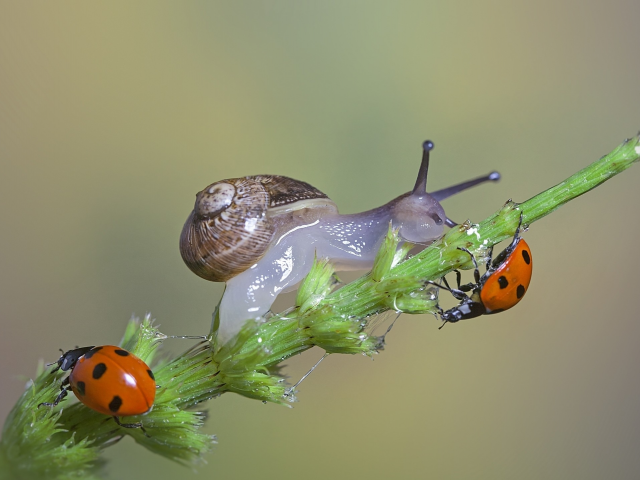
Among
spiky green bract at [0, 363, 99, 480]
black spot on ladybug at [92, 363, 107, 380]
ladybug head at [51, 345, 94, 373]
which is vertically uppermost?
ladybug head at [51, 345, 94, 373]

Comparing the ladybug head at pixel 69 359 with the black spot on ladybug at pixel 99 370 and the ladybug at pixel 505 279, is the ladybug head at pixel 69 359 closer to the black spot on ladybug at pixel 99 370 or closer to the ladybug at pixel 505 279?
the black spot on ladybug at pixel 99 370

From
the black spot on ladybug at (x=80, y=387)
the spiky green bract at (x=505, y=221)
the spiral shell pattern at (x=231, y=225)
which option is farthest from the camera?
the spiral shell pattern at (x=231, y=225)

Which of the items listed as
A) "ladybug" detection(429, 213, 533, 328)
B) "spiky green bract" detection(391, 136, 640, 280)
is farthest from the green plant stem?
"ladybug" detection(429, 213, 533, 328)

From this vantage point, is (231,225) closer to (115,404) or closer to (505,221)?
(115,404)

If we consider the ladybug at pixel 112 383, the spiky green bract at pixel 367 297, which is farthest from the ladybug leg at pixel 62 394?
the spiky green bract at pixel 367 297

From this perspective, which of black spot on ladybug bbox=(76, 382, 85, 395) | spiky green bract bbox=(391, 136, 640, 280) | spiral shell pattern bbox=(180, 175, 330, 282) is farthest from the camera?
spiral shell pattern bbox=(180, 175, 330, 282)

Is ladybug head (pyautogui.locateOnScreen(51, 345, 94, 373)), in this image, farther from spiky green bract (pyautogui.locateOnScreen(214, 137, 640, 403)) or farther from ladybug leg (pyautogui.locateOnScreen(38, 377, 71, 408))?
spiky green bract (pyautogui.locateOnScreen(214, 137, 640, 403))
